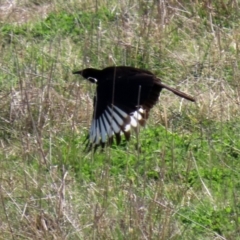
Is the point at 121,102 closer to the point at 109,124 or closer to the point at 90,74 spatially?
the point at 109,124

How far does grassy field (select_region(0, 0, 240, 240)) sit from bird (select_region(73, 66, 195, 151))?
8 centimetres

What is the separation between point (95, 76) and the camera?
4625mm

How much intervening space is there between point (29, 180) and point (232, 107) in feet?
4.62

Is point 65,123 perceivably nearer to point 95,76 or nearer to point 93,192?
point 95,76

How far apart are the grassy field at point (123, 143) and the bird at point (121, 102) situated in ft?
0.28

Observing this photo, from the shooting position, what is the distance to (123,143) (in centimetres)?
446

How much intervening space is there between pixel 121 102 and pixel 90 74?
46 cm

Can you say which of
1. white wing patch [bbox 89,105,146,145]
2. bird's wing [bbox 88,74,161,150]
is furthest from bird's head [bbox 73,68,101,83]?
white wing patch [bbox 89,105,146,145]

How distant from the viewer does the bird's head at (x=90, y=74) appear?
461 cm

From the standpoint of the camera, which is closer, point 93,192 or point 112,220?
point 112,220

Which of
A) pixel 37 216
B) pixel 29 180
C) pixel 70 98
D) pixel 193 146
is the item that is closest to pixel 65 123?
pixel 70 98

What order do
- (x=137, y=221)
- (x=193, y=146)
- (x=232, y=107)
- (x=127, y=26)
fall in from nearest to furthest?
(x=137, y=221), (x=193, y=146), (x=232, y=107), (x=127, y=26)

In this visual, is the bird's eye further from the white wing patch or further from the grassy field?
the white wing patch

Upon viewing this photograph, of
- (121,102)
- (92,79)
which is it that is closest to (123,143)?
(121,102)
